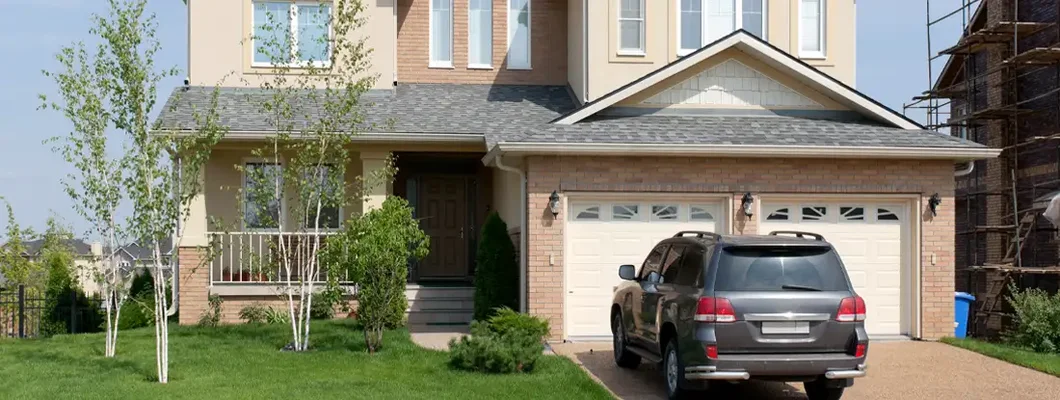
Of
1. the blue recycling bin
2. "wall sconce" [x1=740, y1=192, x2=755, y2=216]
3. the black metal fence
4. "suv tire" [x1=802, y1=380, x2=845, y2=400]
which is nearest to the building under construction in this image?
the blue recycling bin

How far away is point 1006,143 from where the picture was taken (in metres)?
24.9

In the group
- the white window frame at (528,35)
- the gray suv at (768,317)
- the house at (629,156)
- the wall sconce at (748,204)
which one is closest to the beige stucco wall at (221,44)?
the house at (629,156)

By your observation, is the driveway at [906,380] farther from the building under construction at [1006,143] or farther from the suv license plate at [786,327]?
the building under construction at [1006,143]

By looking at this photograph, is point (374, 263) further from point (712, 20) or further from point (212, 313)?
point (712, 20)

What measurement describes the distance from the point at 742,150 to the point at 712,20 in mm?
4695

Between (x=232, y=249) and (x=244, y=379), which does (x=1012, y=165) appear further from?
(x=244, y=379)

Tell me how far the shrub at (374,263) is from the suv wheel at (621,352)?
3052 mm

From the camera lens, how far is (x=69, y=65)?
12.2m

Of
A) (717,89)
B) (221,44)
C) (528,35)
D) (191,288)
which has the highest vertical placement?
(528,35)

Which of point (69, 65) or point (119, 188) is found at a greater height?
point (69, 65)

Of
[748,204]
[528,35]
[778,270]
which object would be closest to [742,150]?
[748,204]

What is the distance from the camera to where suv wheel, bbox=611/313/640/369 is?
1256 centimetres

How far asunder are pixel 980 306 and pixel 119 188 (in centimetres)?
2009

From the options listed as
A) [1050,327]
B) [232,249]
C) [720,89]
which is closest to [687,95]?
[720,89]
